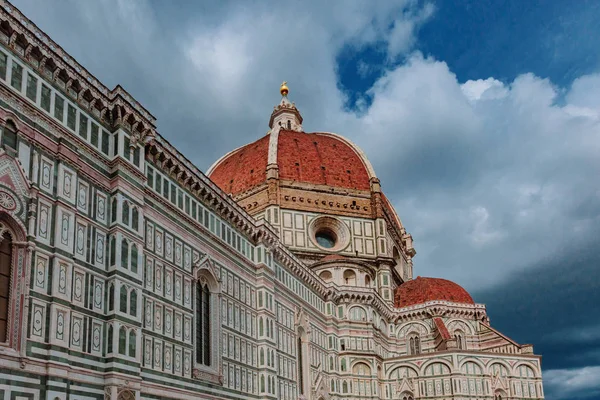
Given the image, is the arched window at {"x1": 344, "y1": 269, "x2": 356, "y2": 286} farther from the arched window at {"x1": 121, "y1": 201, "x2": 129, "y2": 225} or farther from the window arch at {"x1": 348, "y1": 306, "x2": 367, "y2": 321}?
the arched window at {"x1": 121, "y1": 201, "x2": 129, "y2": 225}

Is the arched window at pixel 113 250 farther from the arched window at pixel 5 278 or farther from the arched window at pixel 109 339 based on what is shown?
the arched window at pixel 5 278

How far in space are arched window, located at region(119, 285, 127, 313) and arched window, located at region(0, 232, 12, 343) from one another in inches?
190

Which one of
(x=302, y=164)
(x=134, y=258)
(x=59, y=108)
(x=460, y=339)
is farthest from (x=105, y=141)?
(x=460, y=339)

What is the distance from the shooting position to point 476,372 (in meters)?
53.6

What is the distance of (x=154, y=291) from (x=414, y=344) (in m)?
37.3

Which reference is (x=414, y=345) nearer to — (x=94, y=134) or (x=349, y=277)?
(x=349, y=277)

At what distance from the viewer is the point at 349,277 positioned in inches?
2219

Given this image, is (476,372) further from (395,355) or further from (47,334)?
(47,334)

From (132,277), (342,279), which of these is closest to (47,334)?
(132,277)

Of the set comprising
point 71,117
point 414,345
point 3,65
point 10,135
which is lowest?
point 414,345

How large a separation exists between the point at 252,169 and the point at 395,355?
2350cm

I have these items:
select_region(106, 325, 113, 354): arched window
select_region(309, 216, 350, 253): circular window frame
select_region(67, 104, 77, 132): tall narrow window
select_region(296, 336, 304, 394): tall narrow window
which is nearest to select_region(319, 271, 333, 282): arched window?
select_region(309, 216, 350, 253): circular window frame

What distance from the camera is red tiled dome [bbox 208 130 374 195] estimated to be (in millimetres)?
66444

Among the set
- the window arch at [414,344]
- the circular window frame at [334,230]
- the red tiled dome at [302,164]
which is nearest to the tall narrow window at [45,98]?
the circular window frame at [334,230]
